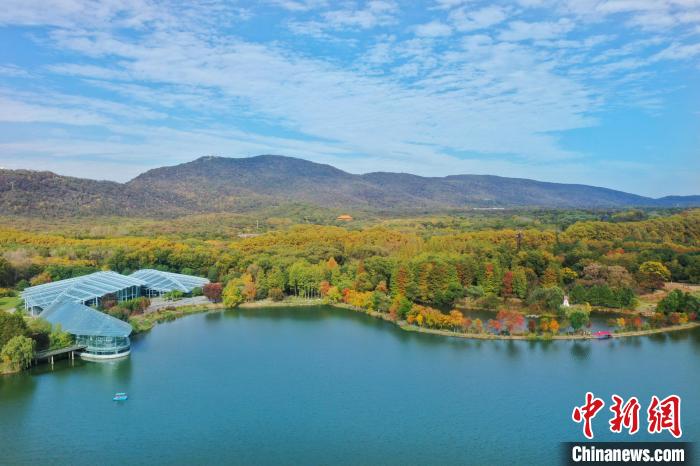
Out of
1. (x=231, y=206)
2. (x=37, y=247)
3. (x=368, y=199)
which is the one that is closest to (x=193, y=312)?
(x=37, y=247)

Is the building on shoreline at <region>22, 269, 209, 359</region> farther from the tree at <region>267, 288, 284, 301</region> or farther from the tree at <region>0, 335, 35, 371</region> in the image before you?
A: the tree at <region>267, 288, 284, 301</region>

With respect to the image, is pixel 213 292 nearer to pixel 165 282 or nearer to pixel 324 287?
pixel 165 282

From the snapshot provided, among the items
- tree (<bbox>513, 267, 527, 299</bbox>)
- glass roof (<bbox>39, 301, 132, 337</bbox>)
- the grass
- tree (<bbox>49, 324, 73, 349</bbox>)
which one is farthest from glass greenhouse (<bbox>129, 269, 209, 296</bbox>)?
tree (<bbox>513, 267, 527, 299</bbox>)

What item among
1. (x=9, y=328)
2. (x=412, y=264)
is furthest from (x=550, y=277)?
(x=9, y=328)

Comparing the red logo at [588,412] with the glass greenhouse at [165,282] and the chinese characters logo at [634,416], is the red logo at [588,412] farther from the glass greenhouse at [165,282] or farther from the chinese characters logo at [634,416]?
the glass greenhouse at [165,282]

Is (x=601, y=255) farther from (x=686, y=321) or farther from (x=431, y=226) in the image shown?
(x=431, y=226)

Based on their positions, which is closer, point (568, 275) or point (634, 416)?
point (634, 416)
